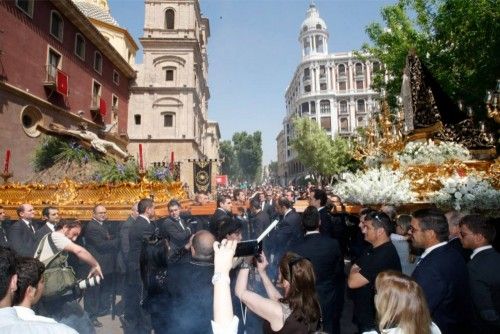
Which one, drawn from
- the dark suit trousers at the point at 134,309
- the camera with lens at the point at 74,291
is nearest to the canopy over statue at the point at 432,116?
the dark suit trousers at the point at 134,309

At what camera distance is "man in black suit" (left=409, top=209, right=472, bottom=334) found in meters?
2.94

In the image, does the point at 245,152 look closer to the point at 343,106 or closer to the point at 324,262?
the point at 343,106

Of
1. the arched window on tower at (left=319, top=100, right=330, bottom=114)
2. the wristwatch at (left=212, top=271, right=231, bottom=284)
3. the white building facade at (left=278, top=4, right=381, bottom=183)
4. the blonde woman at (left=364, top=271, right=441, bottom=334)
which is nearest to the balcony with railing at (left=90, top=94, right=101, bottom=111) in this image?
the wristwatch at (left=212, top=271, right=231, bottom=284)

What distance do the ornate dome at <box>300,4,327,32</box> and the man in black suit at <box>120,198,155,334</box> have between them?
74.6 metres

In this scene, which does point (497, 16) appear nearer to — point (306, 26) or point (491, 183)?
point (491, 183)

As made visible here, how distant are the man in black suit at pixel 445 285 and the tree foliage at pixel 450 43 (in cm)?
1094

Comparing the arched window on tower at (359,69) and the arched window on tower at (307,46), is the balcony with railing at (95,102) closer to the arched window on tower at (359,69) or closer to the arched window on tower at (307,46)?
the arched window on tower at (359,69)

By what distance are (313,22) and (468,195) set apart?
7550 cm

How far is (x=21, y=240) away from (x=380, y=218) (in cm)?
714

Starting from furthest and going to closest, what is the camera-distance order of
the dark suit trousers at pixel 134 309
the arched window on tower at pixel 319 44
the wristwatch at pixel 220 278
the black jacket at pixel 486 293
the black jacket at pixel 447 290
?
the arched window on tower at pixel 319 44 < the dark suit trousers at pixel 134 309 < the black jacket at pixel 486 293 < the black jacket at pixel 447 290 < the wristwatch at pixel 220 278

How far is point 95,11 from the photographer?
3181 centimetres

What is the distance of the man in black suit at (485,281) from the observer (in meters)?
3.12

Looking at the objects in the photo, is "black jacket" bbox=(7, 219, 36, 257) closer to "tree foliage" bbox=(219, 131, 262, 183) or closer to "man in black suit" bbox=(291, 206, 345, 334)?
"man in black suit" bbox=(291, 206, 345, 334)

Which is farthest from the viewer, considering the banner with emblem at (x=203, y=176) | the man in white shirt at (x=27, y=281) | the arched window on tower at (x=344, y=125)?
the arched window on tower at (x=344, y=125)
